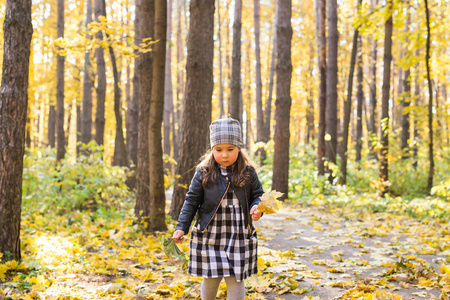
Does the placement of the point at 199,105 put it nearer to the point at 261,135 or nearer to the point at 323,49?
the point at 323,49

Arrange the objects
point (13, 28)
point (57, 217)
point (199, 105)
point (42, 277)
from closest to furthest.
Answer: point (42, 277) < point (13, 28) < point (199, 105) < point (57, 217)

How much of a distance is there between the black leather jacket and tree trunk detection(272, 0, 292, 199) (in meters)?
7.86

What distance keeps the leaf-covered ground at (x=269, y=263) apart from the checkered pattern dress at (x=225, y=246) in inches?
35.4

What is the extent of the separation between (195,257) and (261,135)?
14817 mm

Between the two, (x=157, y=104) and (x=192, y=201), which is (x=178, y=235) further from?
(x=157, y=104)

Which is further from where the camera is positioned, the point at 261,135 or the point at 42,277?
the point at 261,135

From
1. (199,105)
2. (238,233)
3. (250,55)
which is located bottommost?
(238,233)

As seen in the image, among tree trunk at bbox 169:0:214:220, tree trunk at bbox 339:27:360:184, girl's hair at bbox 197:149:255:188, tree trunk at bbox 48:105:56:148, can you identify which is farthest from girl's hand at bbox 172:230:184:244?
tree trunk at bbox 48:105:56:148

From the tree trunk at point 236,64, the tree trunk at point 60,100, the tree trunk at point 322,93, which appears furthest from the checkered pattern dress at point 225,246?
the tree trunk at point 236,64

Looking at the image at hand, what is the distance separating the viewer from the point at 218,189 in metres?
3.11

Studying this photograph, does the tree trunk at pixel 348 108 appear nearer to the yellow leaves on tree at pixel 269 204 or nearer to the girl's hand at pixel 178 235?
the yellow leaves on tree at pixel 269 204

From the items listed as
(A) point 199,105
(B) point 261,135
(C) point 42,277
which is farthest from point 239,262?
(B) point 261,135

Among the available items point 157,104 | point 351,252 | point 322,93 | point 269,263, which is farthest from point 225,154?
point 322,93

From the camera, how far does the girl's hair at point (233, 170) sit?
10.2ft
